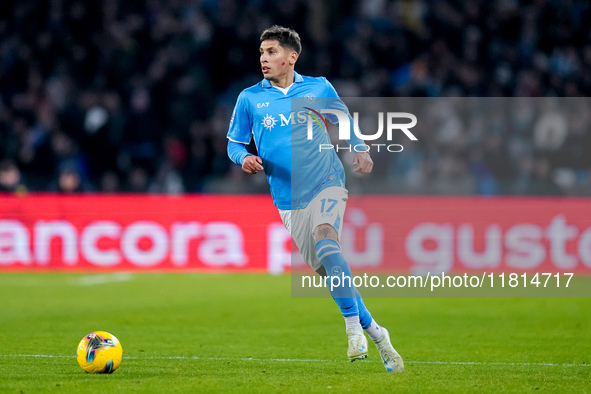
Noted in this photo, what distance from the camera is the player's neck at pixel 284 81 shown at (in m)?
7.53

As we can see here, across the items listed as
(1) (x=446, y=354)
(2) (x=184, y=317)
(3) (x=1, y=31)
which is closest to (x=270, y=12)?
(3) (x=1, y=31)

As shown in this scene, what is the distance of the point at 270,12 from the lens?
784 inches

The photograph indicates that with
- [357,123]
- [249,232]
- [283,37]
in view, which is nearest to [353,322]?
[283,37]

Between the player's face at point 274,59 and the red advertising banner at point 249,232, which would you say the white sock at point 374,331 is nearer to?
the player's face at point 274,59

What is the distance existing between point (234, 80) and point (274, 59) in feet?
39.4

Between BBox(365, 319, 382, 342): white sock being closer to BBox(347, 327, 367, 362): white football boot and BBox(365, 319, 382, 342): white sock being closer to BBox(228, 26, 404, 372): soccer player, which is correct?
BBox(228, 26, 404, 372): soccer player

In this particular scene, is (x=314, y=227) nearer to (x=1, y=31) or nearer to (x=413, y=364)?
(x=413, y=364)

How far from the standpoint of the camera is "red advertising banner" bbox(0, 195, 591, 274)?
15570 mm

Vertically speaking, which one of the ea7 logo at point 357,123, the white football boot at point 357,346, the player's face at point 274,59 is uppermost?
the player's face at point 274,59

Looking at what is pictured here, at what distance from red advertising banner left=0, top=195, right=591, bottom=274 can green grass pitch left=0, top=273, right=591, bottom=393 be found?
3.53 feet

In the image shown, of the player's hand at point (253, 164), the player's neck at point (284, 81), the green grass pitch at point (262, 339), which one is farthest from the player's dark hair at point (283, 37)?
the green grass pitch at point (262, 339)

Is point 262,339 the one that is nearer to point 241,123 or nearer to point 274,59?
point 241,123

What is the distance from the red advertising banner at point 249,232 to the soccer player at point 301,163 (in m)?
8.27

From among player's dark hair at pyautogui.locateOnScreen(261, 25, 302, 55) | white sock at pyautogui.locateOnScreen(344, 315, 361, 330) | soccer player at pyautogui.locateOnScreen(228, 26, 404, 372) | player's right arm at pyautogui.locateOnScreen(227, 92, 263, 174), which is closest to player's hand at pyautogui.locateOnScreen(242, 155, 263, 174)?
soccer player at pyautogui.locateOnScreen(228, 26, 404, 372)
